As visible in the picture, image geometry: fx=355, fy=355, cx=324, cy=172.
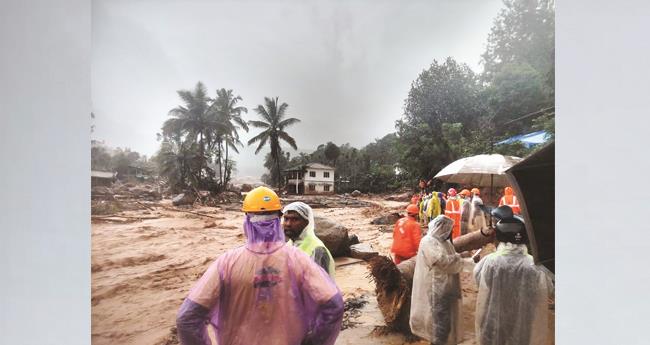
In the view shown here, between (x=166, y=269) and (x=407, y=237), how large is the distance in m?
1.59

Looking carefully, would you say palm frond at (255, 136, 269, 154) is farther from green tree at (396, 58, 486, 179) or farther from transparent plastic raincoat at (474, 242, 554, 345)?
transparent plastic raincoat at (474, 242, 554, 345)

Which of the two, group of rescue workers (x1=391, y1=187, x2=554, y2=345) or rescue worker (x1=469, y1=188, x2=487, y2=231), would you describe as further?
rescue worker (x1=469, y1=188, x2=487, y2=231)

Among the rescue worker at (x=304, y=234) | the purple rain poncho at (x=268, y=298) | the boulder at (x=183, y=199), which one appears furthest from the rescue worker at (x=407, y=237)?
the boulder at (x=183, y=199)

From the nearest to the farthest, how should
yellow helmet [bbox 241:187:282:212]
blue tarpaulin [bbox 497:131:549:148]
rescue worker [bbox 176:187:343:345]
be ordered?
rescue worker [bbox 176:187:343:345]
yellow helmet [bbox 241:187:282:212]
blue tarpaulin [bbox 497:131:549:148]

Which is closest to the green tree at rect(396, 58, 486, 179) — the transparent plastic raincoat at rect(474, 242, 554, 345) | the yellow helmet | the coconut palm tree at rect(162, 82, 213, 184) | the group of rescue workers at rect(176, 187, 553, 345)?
the group of rescue workers at rect(176, 187, 553, 345)

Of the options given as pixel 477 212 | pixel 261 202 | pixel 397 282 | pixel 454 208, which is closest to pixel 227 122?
pixel 261 202

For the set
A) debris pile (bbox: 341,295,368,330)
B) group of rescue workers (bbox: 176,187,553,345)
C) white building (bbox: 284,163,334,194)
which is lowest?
debris pile (bbox: 341,295,368,330)

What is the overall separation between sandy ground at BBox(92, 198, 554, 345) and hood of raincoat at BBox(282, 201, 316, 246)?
0.19 m

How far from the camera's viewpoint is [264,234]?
5.80 ft

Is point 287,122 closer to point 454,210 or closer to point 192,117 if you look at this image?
point 192,117

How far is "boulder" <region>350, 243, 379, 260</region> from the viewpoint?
2.32 metres

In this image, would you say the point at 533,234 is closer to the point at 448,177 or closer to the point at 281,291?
the point at 448,177

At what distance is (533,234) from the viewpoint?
2.10 metres

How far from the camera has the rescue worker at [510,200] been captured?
2.23 m
